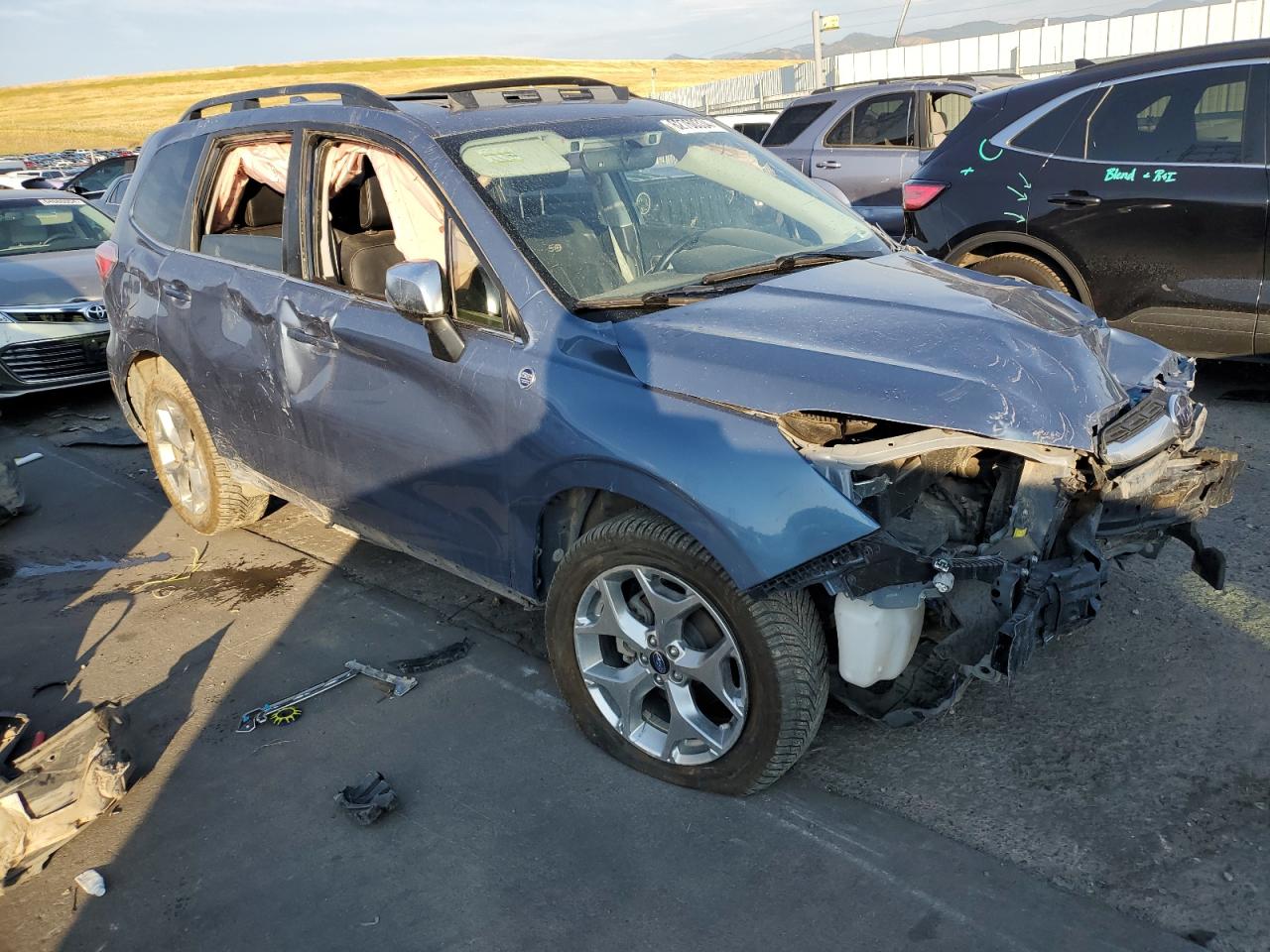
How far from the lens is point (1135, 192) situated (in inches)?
229

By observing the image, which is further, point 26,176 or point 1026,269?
point 26,176

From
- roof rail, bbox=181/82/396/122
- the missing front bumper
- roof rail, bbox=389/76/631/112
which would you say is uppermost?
roof rail, bbox=181/82/396/122

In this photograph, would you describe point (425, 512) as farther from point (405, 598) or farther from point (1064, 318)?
point (1064, 318)

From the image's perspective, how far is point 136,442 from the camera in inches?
294

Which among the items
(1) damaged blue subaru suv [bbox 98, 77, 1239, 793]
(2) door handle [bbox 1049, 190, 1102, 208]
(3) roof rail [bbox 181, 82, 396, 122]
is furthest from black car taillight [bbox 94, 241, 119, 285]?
(2) door handle [bbox 1049, 190, 1102, 208]

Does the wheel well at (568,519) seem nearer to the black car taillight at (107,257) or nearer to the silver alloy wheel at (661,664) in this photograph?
the silver alloy wheel at (661,664)

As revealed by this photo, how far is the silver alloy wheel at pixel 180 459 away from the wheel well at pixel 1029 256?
4291mm

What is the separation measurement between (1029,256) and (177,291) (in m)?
4.81

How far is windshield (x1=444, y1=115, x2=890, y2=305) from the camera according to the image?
3.46 meters

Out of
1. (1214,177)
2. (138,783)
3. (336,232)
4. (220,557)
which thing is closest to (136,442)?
(220,557)

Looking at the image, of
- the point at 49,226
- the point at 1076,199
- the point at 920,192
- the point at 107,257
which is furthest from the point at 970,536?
the point at 49,226

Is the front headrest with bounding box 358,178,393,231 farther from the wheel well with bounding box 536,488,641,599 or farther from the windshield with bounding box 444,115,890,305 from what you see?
the wheel well with bounding box 536,488,641,599

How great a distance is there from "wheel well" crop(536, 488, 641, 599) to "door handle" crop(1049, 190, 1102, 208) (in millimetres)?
4173

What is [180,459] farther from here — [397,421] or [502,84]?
[502,84]
